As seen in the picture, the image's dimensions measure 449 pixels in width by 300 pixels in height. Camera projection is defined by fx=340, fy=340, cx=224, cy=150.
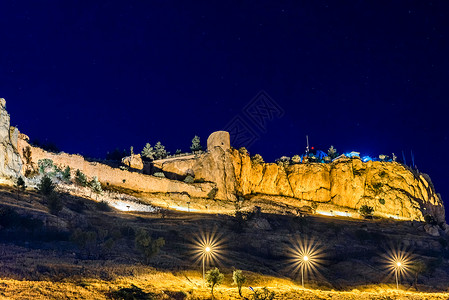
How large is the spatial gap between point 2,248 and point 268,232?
2650 cm

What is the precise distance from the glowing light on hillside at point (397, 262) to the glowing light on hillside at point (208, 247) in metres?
15.4

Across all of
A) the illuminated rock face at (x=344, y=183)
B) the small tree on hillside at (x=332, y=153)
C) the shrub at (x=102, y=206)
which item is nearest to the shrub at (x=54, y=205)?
the shrub at (x=102, y=206)

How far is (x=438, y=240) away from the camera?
46.0 m

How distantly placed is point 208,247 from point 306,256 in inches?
376

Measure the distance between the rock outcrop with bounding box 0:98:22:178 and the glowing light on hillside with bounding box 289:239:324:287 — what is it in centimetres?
3327

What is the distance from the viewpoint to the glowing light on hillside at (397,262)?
107 feet

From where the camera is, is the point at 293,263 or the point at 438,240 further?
the point at 438,240

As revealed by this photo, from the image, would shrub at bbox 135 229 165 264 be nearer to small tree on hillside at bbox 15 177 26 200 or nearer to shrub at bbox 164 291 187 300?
shrub at bbox 164 291 187 300

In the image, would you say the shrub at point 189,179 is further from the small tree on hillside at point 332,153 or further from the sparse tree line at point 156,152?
the small tree on hillside at point 332,153

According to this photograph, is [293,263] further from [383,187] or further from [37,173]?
[383,187]

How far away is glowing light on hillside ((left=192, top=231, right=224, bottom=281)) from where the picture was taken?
28.0 m

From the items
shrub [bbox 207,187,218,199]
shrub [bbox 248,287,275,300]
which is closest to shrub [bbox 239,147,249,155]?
shrub [bbox 207,187,218,199]

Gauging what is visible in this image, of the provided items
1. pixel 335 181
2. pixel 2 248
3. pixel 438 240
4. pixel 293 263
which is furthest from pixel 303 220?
pixel 2 248

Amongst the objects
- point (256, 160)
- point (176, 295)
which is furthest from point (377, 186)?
point (176, 295)
